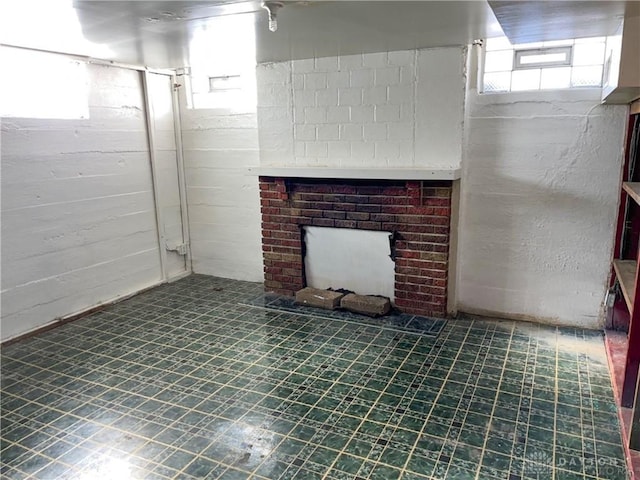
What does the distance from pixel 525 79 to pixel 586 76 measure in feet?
1.43

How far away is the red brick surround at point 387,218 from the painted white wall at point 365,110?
0.75 ft

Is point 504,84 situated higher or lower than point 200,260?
higher

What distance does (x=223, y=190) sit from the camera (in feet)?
17.3

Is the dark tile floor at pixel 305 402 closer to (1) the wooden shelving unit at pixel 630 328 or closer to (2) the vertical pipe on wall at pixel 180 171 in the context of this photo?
(1) the wooden shelving unit at pixel 630 328

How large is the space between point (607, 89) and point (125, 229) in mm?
4336

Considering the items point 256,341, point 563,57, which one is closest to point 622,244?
point 563,57

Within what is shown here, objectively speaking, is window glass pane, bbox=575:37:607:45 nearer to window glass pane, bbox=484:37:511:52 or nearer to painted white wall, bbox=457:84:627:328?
painted white wall, bbox=457:84:627:328

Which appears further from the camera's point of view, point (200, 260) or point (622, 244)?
point (200, 260)

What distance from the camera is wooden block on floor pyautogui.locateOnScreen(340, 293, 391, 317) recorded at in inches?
165

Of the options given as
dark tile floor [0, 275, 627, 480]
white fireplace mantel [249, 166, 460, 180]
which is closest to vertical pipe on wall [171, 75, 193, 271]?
white fireplace mantel [249, 166, 460, 180]

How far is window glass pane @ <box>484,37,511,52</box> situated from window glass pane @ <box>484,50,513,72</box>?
0.03m

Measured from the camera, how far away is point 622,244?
363 centimetres

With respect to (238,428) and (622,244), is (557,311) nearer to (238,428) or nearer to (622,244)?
(622,244)

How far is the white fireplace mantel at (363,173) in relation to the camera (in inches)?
152
